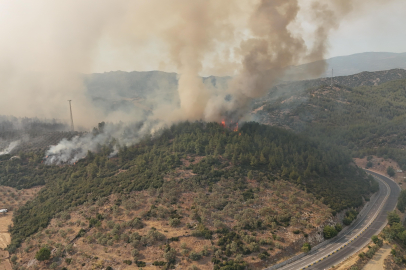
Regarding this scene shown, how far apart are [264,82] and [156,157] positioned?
130ft

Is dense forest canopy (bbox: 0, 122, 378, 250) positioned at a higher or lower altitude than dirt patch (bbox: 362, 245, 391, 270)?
higher

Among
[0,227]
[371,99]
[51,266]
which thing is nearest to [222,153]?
[51,266]

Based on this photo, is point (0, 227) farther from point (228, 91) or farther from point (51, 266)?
point (228, 91)

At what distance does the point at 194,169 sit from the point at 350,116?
127533 mm

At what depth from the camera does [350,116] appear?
158 meters

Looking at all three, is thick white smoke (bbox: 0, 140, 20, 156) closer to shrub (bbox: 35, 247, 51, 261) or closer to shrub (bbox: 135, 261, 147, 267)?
shrub (bbox: 35, 247, 51, 261)

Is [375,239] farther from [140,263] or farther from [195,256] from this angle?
[140,263]

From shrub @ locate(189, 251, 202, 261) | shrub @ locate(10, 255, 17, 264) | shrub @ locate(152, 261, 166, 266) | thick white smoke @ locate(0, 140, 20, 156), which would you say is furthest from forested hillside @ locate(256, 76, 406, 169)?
thick white smoke @ locate(0, 140, 20, 156)

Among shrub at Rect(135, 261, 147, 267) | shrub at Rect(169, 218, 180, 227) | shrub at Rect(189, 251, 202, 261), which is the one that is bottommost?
shrub at Rect(135, 261, 147, 267)

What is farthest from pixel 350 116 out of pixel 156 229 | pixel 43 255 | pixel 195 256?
pixel 43 255

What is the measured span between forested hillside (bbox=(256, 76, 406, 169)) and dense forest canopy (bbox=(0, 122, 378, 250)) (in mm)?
44970

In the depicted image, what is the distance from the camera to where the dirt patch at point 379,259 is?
149 feet

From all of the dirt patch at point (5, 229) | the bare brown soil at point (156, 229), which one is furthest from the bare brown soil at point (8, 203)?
the bare brown soil at point (156, 229)

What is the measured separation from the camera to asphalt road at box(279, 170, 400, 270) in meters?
45.2
